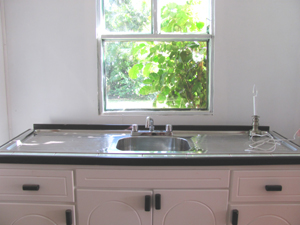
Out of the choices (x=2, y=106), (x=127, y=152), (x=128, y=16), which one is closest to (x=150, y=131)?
(x=127, y=152)

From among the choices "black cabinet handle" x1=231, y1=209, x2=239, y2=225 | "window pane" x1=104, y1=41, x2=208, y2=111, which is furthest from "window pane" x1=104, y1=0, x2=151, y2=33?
"black cabinet handle" x1=231, y1=209, x2=239, y2=225

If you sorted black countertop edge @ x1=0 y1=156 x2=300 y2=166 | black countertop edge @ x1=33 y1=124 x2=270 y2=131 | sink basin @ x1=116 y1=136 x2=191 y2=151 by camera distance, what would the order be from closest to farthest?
1. black countertop edge @ x1=0 y1=156 x2=300 y2=166
2. sink basin @ x1=116 y1=136 x2=191 y2=151
3. black countertop edge @ x1=33 y1=124 x2=270 y2=131

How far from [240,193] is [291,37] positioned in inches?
50.0

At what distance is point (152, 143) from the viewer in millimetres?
1760

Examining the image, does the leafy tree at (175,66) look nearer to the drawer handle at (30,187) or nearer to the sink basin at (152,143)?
the sink basin at (152,143)

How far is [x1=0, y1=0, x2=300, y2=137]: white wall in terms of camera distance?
71.4 inches

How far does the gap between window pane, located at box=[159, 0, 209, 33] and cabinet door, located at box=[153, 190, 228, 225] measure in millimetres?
1218

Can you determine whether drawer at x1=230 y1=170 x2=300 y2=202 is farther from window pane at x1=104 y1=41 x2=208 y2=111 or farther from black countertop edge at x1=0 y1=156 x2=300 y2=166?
window pane at x1=104 y1=41 x2=208 y2=111

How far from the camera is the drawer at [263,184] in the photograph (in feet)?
4.28

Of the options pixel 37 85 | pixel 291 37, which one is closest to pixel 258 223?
pixel 291 37

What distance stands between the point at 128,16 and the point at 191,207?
1.44m

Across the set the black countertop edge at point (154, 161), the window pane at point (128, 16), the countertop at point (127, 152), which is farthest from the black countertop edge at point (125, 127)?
the window pane at point (128, 16)

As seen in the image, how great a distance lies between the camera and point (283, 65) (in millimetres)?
1860

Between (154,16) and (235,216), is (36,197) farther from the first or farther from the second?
(154,16)
